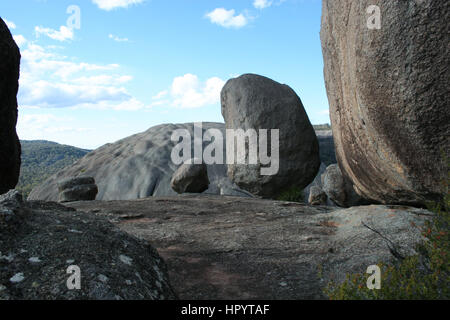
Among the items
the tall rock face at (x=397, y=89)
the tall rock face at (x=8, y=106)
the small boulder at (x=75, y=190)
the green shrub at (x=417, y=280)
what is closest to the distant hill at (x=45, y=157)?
the small boulder at (x=75, y=190)

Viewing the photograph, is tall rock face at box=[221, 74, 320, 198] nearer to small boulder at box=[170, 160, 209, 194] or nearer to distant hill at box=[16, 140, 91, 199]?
small boulder at box=[170, 160, 209, 194]

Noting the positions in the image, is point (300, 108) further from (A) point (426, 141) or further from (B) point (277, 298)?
(B) point (277, 298)

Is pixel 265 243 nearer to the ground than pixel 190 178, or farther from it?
nearer to the ground

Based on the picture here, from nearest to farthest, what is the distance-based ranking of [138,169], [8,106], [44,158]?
[8,106] → [138,169] → [44,158]

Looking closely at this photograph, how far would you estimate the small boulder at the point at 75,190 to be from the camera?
13164mm

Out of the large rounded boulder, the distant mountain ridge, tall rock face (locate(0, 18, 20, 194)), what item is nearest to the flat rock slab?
tall rock face (locate(0, 18, 20, 194))

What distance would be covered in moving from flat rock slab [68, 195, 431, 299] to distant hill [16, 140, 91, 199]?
59832mm

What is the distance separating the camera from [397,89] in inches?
221

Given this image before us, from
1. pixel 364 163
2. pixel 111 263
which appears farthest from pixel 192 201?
pixel 111 263

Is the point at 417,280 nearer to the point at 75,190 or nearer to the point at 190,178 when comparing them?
the point at 190,178

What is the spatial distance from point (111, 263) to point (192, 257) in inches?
77.7

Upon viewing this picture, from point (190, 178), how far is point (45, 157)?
245ft

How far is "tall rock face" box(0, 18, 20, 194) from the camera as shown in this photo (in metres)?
7.05

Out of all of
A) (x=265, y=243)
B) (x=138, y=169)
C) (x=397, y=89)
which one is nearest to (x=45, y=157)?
(x=138, y=169)
